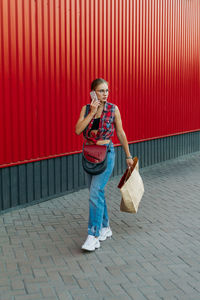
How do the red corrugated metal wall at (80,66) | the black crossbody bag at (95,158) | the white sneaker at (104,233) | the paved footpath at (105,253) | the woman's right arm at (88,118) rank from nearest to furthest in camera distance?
1. the paved footpath at (105,253)
2. the woman's right arm at (88,118)
3. the black crossbody bag at (95,158)
4. the white sneaker at (104,233)
5. the red corrugated metal wall at (80,66)

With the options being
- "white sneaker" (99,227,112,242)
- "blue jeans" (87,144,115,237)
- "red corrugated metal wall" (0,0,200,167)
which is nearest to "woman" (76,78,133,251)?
"blue jeans" (87,144,115,237)

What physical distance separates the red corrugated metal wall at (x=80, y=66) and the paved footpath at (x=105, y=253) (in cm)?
110

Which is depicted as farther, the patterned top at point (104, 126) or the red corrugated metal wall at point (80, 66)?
the red corrugated metal wall at point (80, 66)

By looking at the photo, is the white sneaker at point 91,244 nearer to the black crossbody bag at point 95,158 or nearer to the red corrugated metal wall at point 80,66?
the black crossbody bag at point 95,158

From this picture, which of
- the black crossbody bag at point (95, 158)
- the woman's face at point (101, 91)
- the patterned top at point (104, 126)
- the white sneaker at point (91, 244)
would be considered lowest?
the white sneaker at point (91, 244)

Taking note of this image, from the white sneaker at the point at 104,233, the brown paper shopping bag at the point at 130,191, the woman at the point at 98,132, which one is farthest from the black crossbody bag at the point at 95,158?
the white sneaker at the point at 104,233

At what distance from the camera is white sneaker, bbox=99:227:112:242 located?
5168mm

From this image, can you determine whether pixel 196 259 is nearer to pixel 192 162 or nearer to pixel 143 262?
pixel 143 262

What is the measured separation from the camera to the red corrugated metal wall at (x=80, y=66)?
6337mm

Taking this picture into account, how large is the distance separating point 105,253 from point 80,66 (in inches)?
154

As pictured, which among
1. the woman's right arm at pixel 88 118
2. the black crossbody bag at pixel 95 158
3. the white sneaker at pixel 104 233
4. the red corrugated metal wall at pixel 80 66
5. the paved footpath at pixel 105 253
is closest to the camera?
the paved footpath at pixel 105 253

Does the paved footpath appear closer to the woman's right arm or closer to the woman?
the woman

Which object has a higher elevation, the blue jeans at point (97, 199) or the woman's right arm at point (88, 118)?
the woman's right arm at point (88, 118)

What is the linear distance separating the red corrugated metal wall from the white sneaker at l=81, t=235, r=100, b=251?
1.98 meters
